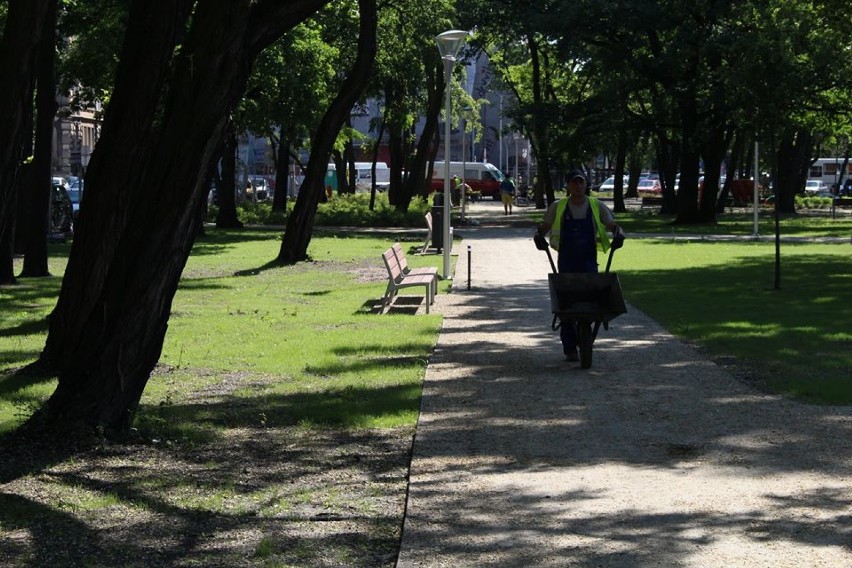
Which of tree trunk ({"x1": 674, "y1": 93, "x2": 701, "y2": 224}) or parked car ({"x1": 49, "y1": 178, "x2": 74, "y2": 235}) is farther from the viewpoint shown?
tree trunk ({"x1": 674, "y1": 93, "x2": 701, "y2": 224})

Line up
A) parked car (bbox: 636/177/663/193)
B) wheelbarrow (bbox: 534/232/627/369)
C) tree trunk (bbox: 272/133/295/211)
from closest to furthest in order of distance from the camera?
1. wheelbarrow (bbox: 534/232/627/369)
2. tree trunk (bbox: 272/133/295/211)
3. parked car (bbox: 636/177/663/193)

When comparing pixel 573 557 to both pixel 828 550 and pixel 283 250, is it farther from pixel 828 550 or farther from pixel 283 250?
pixel 283 250

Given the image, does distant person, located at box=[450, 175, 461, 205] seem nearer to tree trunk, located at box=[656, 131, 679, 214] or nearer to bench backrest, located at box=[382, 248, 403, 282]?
tree trunk, located at box=[656, 131, 679, 214]

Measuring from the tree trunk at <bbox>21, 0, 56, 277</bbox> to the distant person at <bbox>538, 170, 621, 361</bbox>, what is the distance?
12.3m

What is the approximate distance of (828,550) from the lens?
6367 mm

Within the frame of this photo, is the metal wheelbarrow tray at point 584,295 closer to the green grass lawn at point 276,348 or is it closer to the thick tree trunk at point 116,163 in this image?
the green grass lawn at point 276,348

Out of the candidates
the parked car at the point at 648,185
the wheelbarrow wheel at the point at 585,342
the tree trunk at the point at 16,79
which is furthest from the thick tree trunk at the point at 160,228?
the parked car at the point at 648,185

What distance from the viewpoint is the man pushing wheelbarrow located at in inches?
494

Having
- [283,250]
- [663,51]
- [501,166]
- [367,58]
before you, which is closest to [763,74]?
[367,58]

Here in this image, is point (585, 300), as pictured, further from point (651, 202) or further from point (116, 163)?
point (651, 202)

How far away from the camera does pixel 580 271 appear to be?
Answer: 43.2 ft

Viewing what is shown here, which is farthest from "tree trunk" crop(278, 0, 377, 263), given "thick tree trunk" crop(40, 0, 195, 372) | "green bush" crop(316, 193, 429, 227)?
"green bush" crop(316, 193, 429, 227)

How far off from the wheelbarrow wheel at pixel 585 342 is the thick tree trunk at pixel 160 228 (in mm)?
4537

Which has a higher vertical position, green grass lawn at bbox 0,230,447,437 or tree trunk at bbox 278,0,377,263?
tree trunk at bbox 278,0,377,263
